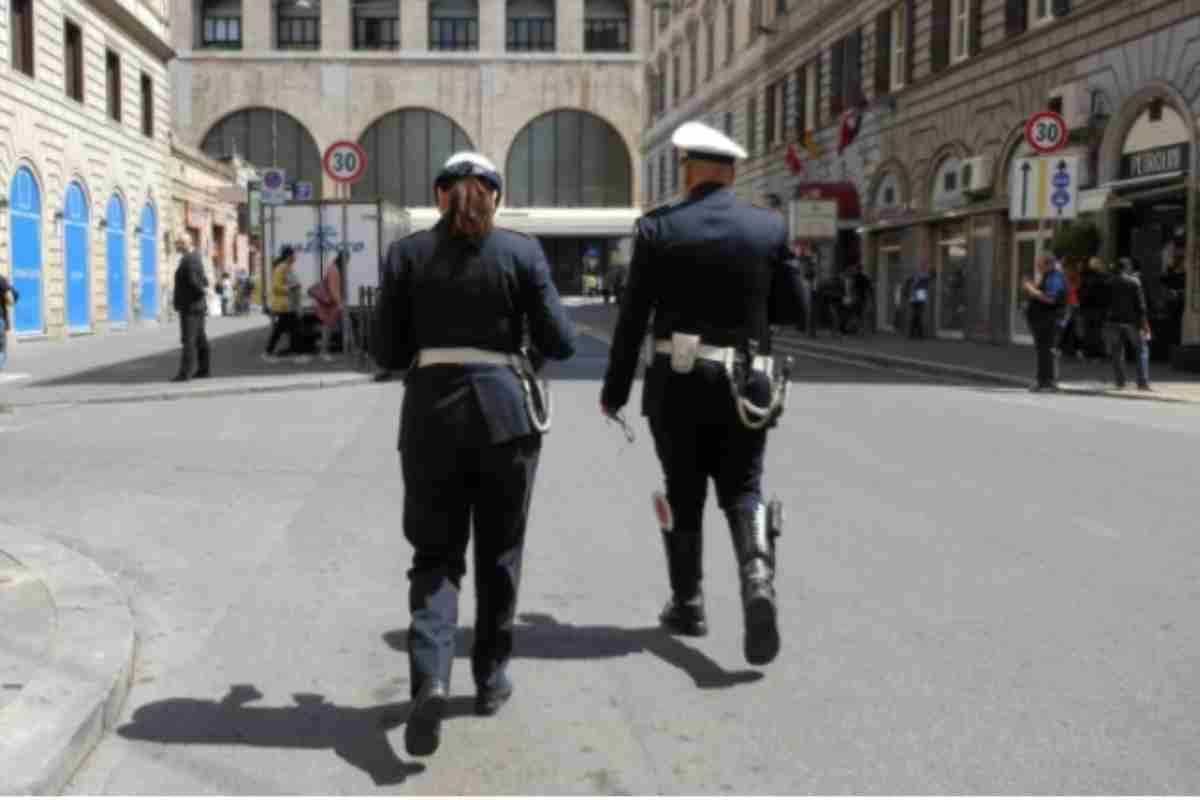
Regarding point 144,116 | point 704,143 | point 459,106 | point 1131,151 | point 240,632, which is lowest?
point 240,632

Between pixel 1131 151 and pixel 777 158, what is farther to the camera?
pixel 777 158

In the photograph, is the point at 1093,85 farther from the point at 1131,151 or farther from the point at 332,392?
the point at 332,392

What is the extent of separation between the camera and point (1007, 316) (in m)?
25.8

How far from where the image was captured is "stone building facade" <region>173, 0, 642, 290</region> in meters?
61.9

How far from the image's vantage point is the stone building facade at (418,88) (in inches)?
2438

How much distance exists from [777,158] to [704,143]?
37.7 m

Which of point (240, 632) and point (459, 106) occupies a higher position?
point (459, 106)

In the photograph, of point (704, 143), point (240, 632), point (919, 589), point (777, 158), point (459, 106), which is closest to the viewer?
point (704, 143)

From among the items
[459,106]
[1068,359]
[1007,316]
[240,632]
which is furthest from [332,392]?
[459,106]

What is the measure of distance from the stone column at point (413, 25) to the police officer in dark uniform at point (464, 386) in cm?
6094

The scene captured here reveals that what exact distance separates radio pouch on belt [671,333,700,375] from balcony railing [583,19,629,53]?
61.1 meters

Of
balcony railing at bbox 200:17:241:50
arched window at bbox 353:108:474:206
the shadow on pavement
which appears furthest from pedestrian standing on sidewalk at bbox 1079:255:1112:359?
balcony railing at bbox 200:17:241:50

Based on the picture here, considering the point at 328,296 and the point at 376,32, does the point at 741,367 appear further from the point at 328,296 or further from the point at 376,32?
the point at 376,32

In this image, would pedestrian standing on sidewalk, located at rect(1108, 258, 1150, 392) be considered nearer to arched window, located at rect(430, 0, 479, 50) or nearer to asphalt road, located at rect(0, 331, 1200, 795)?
asphalt road, located at rect(0, 331, 1200, 795)
